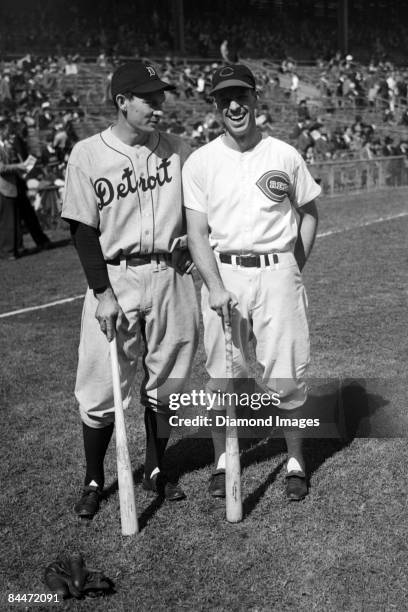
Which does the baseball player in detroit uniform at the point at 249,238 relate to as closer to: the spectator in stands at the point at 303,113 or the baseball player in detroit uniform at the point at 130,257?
the baseball player in detroit uniform at the point at 130,257

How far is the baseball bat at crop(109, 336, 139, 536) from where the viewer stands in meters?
3.64

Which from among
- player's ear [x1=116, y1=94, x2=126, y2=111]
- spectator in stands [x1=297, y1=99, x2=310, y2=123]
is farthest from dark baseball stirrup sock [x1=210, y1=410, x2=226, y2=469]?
spectator in stands [x1=297, y1=99, x2=310, y2=123]

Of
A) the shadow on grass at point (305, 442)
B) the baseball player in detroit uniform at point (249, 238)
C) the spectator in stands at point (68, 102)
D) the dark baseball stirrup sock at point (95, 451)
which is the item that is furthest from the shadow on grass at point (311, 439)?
the spectator in stands at point (68, 102)

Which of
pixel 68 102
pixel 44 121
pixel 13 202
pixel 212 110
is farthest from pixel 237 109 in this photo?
pixel 212 110

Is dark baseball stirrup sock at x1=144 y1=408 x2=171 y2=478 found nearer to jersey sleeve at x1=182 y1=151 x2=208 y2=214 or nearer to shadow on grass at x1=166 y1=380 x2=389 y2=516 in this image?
shadow on grass at x1=166 y1=380 x2=389 y2=516

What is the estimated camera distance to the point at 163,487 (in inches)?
162

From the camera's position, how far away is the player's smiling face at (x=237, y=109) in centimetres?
375

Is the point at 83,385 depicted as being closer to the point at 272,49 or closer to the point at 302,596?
the point at 302,596

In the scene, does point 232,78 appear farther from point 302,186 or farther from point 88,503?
point 88,503

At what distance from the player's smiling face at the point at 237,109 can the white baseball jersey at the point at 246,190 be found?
12cm

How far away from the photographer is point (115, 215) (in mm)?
3762

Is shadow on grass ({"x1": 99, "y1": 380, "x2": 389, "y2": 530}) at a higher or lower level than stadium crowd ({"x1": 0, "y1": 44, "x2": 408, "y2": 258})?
higher

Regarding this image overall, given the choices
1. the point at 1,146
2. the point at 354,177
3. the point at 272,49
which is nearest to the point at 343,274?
the point at 1,146

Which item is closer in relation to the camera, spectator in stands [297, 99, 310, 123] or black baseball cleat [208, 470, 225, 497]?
black baseball cleat [208, 470, 225, 497]
